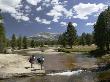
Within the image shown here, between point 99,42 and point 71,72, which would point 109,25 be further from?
point 71,72

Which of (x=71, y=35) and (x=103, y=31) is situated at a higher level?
(x=71, y=35)

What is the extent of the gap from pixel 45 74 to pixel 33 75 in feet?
6.63

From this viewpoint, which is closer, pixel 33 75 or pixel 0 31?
pixel 33 75

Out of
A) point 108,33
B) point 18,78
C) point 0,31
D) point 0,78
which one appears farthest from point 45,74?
point 0,31

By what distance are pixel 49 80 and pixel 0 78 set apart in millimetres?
7383

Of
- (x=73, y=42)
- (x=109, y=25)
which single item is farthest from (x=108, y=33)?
(x=73, y=42)

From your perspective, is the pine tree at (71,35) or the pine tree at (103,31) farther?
the pine tree at (71,35)

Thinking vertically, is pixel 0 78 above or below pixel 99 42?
below

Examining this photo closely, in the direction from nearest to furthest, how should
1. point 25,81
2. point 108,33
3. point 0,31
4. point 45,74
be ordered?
point 25,81 < point 45,74 < point 108,33 < point 0,31

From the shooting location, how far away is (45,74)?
43781mm

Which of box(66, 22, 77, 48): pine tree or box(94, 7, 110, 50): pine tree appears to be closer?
box(94, 7, 110, 50): pine tree

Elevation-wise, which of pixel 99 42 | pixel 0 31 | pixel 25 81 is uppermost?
pixel 0 31

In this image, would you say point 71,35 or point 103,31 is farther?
point 71,35

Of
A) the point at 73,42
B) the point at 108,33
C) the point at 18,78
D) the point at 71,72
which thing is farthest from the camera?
the point at 73,42
